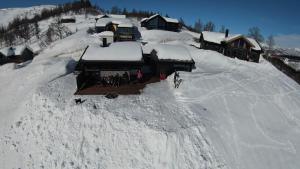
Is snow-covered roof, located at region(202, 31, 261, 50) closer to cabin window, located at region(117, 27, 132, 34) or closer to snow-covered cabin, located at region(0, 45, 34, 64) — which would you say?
cabin window, located at region(117, 27, 132, 34)

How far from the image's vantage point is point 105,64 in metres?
A: 25.4

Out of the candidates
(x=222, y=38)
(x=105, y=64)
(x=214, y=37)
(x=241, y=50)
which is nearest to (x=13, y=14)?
(x=214, y=37)

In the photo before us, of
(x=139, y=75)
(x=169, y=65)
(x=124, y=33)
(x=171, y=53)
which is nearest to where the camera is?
(x=139, y=75)

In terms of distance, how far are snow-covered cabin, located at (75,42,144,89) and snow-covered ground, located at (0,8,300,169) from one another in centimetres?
204

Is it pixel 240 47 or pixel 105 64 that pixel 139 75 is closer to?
pixel 105 64

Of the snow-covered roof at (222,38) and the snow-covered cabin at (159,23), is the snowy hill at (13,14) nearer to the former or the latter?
the snow-covered cabin at (159,23)

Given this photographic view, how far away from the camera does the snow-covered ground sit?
16250 mm

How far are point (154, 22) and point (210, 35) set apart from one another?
1991cm

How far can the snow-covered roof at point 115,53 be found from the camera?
25.2 metres

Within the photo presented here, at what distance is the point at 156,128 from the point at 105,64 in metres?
11.7

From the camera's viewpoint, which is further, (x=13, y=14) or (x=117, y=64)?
(x=13, y=14)

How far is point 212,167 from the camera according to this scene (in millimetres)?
15414

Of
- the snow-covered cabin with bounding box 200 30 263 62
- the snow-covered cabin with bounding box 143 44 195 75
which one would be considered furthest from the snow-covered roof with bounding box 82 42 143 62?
the snow-covered cabin with bounding box 200 30 263 62

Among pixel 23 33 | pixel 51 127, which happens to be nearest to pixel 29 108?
pixel 51 127
